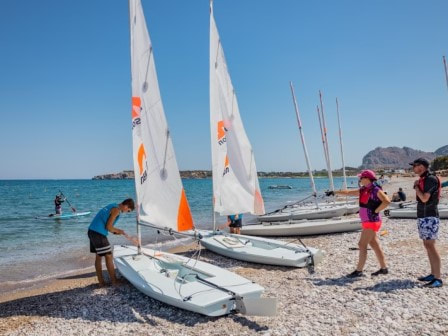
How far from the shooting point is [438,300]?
16.1ft

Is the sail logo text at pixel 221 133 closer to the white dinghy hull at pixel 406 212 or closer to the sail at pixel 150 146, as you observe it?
→ the sail at pixel 150 146

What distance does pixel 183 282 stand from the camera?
589 centimetres

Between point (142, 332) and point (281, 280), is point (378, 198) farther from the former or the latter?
point (142, 332)

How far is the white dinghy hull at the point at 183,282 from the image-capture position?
4.90 metres

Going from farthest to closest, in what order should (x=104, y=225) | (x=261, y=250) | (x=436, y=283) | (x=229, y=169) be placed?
1. (x=229, y=169)
2. (x=261, y=250)
3. (x=104, y=225)
4. (x=436, y=283)

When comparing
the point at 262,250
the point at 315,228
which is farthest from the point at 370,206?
the point at 315,228

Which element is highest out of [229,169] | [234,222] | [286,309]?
[229,169]

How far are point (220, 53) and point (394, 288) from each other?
6550mm

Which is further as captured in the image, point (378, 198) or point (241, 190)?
point (241, 190)

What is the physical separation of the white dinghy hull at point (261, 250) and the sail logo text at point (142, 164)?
10.0 ft

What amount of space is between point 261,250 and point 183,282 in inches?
110

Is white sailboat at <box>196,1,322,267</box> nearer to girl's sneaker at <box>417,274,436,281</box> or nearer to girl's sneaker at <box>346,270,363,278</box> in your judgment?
girl's sneaker at <box>346,270,363,278</box>

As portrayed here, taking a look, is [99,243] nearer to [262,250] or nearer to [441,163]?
[262,250]

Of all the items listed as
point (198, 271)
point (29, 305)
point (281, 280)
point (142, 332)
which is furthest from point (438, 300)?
point (29, 305)
